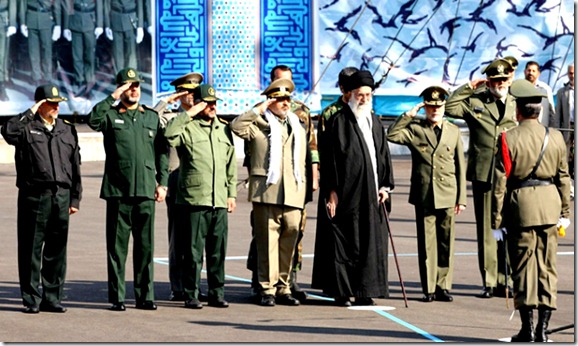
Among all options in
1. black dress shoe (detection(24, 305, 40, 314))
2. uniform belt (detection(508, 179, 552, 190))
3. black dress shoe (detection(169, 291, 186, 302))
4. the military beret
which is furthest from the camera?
black dress shoe (detection(169, 291, 186, 302))

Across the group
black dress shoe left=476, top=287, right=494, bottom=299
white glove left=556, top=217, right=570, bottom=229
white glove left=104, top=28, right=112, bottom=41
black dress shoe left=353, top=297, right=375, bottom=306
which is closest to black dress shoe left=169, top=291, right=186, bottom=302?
black dress shoe left=353, top=297, right=375, bottom=306

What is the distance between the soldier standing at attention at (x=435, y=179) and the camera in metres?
13.6

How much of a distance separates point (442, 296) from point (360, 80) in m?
1.92

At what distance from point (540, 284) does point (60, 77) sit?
804 inches

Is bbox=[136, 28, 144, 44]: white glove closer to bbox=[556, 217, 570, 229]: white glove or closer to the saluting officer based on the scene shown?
the saluting officer

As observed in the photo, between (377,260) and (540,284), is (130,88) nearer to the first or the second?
(377,260)

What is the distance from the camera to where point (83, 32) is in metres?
30.8

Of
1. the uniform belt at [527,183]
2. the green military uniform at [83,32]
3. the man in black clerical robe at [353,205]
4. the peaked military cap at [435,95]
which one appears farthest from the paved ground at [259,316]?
the green military uniform at [83,32]

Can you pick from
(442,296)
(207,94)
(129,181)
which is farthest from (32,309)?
(442,296)

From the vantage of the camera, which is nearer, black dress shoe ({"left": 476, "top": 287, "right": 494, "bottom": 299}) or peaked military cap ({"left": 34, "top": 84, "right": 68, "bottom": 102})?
peaked military cap ({"left": 34, "top": 84, "right": 68, "bottom": 102})

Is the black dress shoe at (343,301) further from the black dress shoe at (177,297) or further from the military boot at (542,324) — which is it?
the military boot at (542,324)

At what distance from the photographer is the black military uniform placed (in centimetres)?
1265

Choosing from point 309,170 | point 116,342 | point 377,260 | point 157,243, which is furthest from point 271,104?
point 157,243

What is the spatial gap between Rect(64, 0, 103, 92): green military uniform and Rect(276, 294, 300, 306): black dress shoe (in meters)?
18.0
